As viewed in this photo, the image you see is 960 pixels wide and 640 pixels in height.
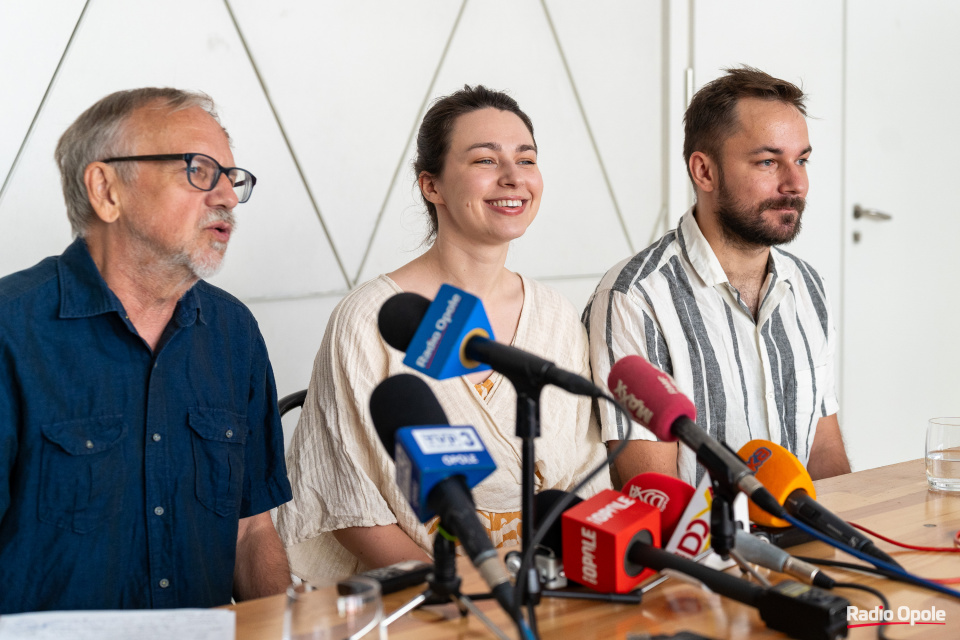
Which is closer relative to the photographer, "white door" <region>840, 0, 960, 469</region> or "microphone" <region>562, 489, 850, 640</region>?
"microphone" <region>562, 489, 850, 640</region>

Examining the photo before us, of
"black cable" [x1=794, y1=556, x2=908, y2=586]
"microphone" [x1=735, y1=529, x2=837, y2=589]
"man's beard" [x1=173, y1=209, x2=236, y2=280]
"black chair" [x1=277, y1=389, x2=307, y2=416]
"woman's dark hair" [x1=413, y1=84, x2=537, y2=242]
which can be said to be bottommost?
"black cable" [x1=794, y1=556, x2=908, y2=586]

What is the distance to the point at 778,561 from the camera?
1.09 meters

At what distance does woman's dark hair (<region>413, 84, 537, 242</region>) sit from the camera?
77.7 inches

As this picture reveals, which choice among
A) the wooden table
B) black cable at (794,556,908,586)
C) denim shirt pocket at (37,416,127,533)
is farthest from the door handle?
denim shirt pocket at (37,416,127,533)

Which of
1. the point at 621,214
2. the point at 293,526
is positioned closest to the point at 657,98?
the point at 621,214

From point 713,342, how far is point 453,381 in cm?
60

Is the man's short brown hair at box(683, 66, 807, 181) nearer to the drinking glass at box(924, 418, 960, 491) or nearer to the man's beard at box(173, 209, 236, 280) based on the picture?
the drinking glass at box(924, 418, 960, 491)

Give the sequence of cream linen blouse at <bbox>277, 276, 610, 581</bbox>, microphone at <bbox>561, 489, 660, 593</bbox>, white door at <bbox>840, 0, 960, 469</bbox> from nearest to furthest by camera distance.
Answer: microphone at <bbox>561, 489, 660, 593</bbox> → cream linen blouse at <bbox>277, 276, 610, 581</bbox> → white door at <bbox>840, 0, 960, 469</bbox>

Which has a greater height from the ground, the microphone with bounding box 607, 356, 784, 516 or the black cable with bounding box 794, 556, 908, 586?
the microphone with bounding box 607, 356, 784, 516

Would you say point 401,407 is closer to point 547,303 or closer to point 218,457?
point 218,457

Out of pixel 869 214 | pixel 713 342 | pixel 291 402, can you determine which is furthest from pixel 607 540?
pixel 869 214

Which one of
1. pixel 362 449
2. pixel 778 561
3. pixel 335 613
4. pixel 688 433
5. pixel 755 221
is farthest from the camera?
pixel 755 221

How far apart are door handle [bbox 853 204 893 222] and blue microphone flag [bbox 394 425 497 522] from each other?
371 cm

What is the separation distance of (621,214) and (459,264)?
1.71m
